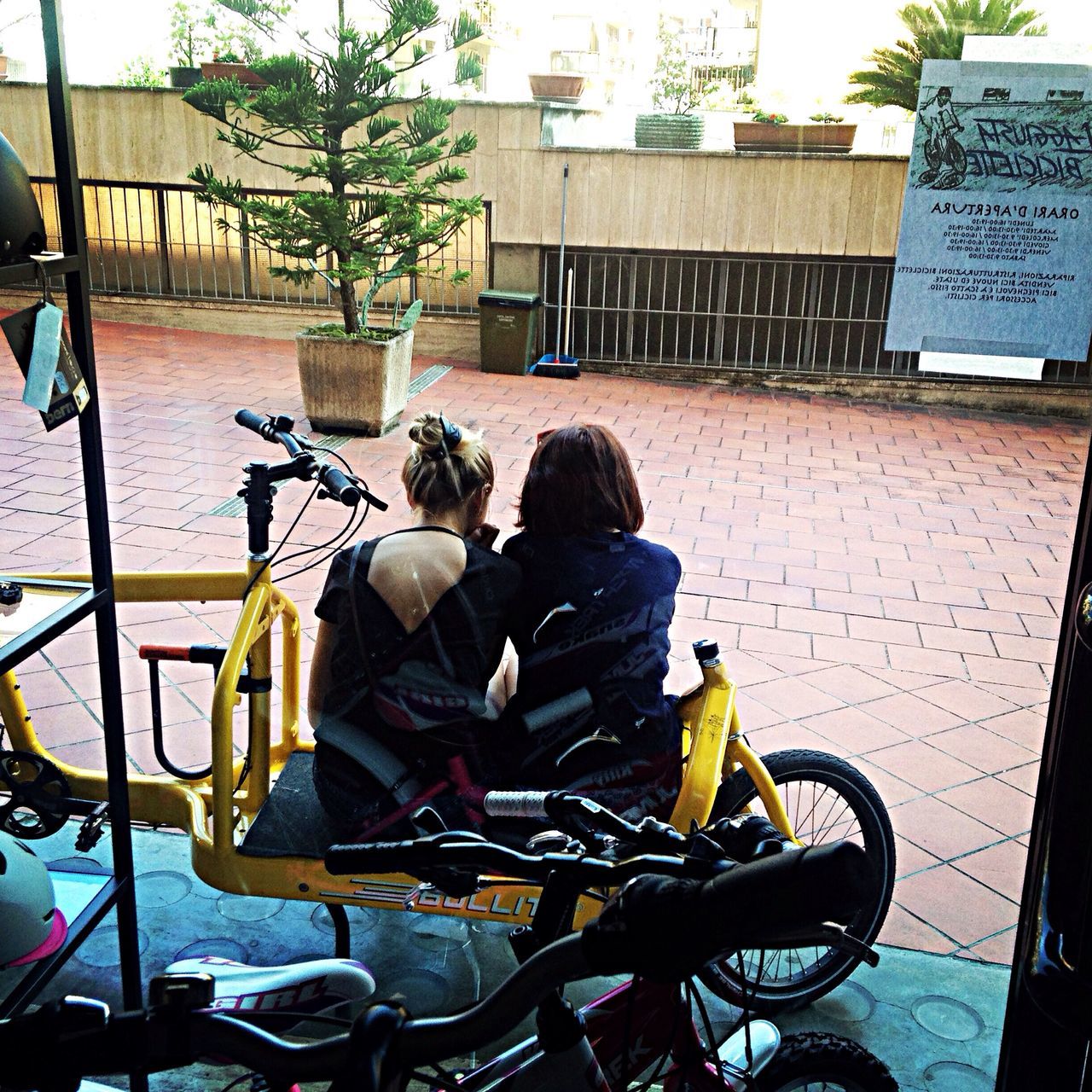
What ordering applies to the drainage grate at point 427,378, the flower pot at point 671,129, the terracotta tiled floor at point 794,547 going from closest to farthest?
the terracotta tiled floor at point 794,547, the drainage grate at point 427,378, the flower pot at point 671,129

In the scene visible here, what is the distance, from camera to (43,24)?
1.43 meters

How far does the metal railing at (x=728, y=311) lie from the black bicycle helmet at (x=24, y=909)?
6632 millimetres

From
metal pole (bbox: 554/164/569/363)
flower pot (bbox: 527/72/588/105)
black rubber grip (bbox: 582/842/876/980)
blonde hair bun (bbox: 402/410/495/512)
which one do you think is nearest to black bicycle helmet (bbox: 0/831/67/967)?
blonde hair bun (bbox: 402/410/495/512)

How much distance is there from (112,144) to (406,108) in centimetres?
234

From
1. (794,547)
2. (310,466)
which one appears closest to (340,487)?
(310,466)

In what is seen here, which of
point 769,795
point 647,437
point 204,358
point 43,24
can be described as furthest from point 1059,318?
point 204,358

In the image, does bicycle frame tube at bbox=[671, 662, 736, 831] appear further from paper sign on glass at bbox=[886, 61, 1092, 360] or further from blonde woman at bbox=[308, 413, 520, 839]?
paper sign on glass at bbox=[886, 61, 1092, 360]

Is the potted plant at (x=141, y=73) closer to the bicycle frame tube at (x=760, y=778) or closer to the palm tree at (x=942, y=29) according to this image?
the palm tree at (x=942, y=29)

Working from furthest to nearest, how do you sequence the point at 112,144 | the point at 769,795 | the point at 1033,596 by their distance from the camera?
the point at 112,144 → the point at 1033,596 → the point at 769,795

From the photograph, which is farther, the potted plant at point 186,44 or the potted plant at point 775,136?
the potted plant at point 186,44

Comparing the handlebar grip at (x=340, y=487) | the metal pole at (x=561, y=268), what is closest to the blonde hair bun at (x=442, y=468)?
the handlebar grip at (x=340, y=487)

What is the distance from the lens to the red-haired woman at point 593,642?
1.83 m

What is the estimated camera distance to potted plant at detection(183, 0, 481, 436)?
18.1ft

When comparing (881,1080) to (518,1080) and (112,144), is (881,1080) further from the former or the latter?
(112,144)
